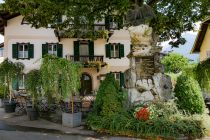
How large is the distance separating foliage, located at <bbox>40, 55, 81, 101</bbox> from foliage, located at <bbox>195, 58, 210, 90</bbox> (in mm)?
5758

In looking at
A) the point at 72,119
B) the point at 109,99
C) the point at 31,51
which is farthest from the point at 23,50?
the point at 109,99

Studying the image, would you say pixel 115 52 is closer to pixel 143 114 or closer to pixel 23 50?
pixel 23 50

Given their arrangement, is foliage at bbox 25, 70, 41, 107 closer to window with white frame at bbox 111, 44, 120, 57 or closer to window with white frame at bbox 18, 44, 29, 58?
window with white frame at bbox 18, 44, 29, 58

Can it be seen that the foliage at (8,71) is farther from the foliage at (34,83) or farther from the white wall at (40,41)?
the white wall at (40,41)

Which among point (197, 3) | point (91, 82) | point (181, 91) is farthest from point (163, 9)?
point (91, 82)

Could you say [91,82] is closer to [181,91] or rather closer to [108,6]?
[108,6]

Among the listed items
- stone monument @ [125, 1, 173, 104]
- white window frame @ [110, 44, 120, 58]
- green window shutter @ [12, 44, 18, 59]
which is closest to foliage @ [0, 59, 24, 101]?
stone monument @ [125, 1, 173, 104]

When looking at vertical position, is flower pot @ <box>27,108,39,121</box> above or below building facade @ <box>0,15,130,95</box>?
below

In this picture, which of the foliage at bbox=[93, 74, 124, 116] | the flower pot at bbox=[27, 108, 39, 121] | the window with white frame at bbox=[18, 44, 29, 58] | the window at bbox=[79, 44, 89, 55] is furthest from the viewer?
the window at bbox=[79, 44, 89, 55]

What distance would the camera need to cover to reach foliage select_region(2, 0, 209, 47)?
1445 centimetres

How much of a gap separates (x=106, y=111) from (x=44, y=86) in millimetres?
2999

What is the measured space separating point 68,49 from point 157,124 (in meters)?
21.8

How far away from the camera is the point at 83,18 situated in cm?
1716

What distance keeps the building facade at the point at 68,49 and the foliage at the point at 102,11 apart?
13.9 metres
